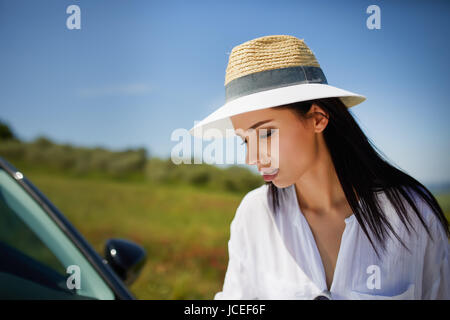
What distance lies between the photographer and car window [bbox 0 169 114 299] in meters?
1.32

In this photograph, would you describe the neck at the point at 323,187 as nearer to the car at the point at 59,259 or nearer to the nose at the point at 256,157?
the nose at the point at 256,157

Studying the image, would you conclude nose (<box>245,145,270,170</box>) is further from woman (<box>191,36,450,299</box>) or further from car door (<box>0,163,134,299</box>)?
car door (<box>0,163,134,299</box>)

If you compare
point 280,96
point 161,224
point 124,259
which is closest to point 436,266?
point 280,96

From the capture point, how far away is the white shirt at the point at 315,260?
1152 millimetres

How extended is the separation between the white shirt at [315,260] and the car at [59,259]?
18.7 inches

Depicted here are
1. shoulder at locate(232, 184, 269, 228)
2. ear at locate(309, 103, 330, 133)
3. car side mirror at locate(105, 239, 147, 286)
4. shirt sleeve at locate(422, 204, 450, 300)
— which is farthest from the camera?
car side mirror at locate(105, 239, 147, 286)

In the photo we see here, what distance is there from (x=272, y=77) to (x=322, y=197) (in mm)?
505

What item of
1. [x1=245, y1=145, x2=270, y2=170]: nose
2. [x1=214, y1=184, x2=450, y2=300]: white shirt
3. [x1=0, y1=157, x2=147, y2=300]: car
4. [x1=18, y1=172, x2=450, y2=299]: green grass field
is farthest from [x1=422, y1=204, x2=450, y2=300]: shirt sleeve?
[x1=18, y1=172, x2=450, y2=299]: green grass field

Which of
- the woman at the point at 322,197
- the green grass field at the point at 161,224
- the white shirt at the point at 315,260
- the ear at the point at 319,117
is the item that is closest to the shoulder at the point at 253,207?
the white shirt at the point at 315,260

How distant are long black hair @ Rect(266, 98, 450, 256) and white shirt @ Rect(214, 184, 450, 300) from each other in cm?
3

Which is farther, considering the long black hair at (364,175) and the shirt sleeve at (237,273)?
the shirt sleeve at (237,273)
